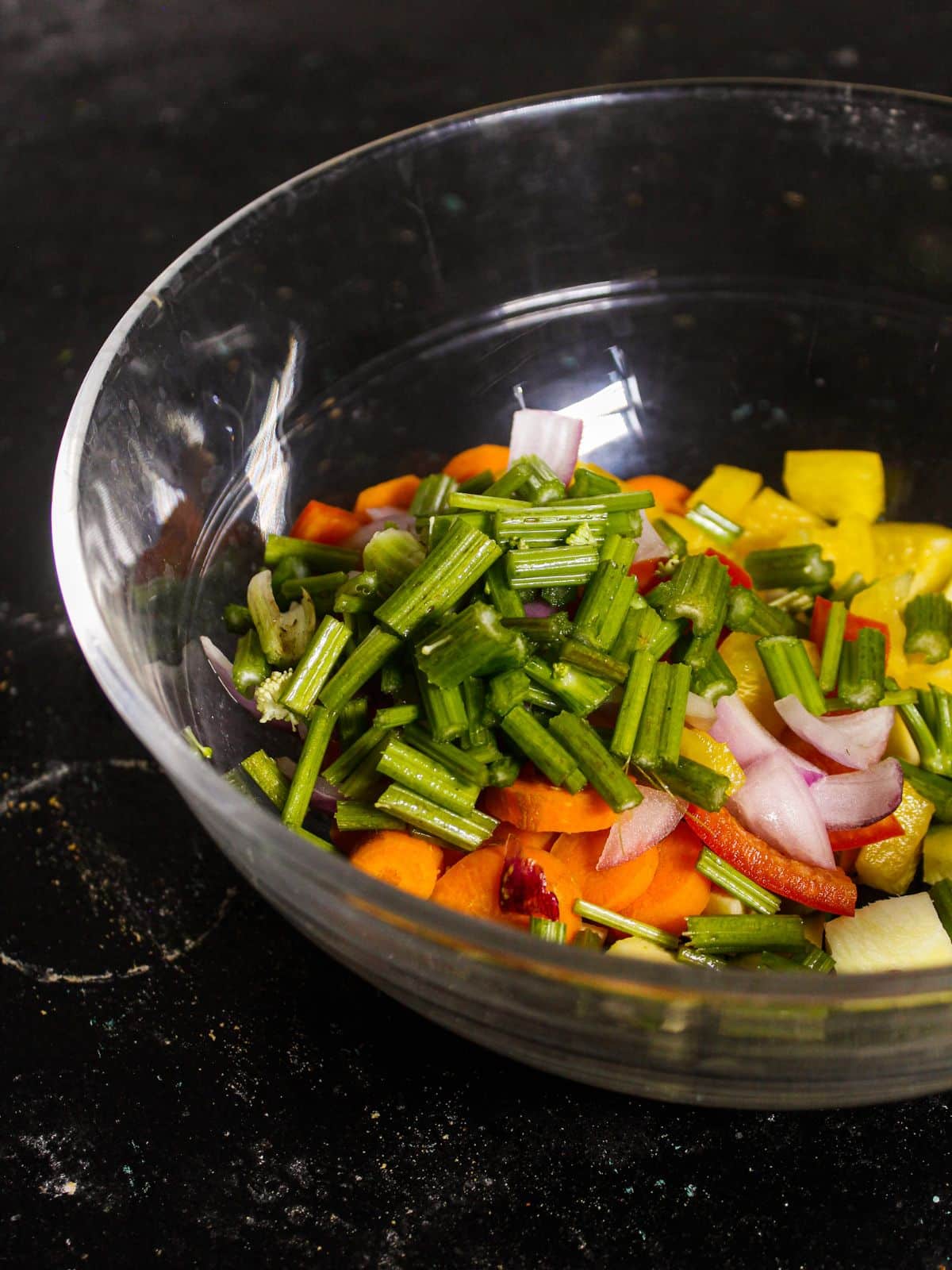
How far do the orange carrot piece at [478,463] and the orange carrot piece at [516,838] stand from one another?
0.57m

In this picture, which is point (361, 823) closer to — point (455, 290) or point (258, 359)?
point (258, 359)

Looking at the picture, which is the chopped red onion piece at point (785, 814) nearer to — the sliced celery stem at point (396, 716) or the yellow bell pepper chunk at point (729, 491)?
the sliced celery stem at point (396, 716)

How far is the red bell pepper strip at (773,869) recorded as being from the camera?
1.33 meters

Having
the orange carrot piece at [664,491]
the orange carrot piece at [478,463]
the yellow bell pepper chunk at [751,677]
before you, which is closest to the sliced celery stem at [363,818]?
the yellow bell pepper chunk at [751,677]

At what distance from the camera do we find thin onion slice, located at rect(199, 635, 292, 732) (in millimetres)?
1499

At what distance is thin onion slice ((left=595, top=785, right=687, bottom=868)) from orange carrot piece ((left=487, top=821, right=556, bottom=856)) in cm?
6

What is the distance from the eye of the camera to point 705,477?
6.32 ft

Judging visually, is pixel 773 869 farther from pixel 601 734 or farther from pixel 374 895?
pixel 374 895

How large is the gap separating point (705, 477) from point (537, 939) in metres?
1.11

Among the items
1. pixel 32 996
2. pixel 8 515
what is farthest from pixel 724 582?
pixel 8 515

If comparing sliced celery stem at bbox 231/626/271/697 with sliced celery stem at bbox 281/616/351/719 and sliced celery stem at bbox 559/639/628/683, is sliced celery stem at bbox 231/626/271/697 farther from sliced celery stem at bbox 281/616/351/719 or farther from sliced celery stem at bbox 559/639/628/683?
sliced celery stem at bbox 559/639/628/683

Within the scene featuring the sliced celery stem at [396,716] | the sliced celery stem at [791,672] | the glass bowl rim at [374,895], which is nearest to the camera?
the glass bowl rim at [374,895]

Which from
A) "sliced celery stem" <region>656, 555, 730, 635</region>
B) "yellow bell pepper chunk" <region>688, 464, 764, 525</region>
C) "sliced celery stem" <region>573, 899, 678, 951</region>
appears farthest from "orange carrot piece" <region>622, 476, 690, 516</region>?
"sliced celery stem" <region>573, 899, 678, 951</region>

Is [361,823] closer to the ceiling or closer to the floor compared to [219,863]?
closer to the ceiling
